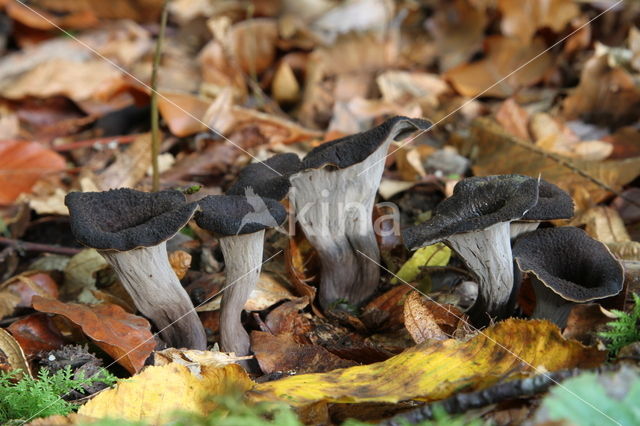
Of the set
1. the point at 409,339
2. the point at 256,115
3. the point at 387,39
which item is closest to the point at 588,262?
the point at 409,339

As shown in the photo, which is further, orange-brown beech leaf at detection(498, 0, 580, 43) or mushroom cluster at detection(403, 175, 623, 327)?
orange-brown beech leaf at detection(498, 0, 580, 43)

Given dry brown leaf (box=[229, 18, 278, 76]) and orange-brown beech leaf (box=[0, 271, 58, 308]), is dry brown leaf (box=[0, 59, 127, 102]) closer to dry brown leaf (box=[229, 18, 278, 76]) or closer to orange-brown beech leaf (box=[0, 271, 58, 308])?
dry brown leaf (box=[229, 18, 278, 76])

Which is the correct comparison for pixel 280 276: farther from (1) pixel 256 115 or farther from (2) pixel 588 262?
(1) pixel 256 115

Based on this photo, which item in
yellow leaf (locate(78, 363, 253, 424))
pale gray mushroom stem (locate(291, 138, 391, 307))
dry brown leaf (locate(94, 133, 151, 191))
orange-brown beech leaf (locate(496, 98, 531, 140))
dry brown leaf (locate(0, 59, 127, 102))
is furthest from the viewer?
dry brown leaf (locate(0, 59, 127, 102))

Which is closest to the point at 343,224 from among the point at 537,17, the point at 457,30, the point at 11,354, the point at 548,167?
the point at 548,167

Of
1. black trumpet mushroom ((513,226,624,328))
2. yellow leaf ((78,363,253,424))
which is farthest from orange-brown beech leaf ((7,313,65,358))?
black trumpet mushroom ((513,226,624,328))

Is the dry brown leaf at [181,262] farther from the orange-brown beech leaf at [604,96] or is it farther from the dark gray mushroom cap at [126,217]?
the orange-brown beech leaf at [604,96]

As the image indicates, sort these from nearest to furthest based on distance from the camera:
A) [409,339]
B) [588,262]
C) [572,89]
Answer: [588,262] → [409,339] → [572,89]
